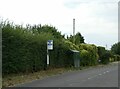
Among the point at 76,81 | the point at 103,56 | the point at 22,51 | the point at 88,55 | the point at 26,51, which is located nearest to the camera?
the point at 76,81

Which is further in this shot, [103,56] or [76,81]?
[103,56]

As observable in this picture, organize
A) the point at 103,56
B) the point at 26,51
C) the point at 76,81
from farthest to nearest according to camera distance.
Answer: the point at 103,56 → the point at 26,51 → the point at 76,81

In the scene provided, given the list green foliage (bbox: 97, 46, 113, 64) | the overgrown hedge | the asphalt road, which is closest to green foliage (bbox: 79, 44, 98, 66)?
green foliage (bbox: 97, 46, 113, 64)

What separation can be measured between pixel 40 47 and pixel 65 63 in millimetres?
9471

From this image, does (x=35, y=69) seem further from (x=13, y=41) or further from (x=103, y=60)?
(x=103, y=60)

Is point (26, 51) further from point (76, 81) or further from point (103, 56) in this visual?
point (103, 56)

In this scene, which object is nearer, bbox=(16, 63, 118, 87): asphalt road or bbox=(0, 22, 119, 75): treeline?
bbox=(16, 63, 118, 87): asphalt road

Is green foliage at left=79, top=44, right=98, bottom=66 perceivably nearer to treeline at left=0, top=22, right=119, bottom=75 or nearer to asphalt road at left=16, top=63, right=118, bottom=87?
treeline at left=0, top=22, right=119, bottom=75

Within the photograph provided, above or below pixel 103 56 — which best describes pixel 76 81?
below

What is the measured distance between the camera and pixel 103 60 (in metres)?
59.5

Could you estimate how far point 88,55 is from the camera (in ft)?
159

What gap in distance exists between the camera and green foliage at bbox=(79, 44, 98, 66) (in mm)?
46412

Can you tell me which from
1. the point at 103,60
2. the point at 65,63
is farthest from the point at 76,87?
→ the point at 103,60

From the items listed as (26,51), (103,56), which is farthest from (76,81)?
(103,56)
